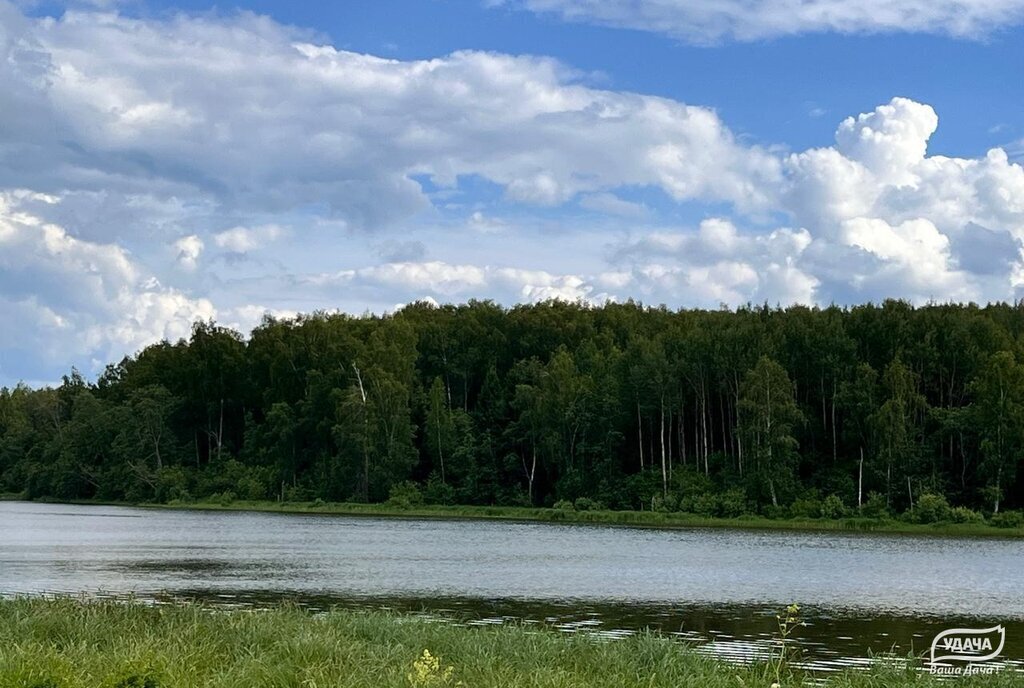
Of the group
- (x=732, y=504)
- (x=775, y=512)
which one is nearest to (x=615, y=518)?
(x=732, y=504)

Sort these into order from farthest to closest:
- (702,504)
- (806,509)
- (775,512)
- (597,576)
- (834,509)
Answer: (702,504) → (775,512) → (806,509) → (834,509) → (597,576)

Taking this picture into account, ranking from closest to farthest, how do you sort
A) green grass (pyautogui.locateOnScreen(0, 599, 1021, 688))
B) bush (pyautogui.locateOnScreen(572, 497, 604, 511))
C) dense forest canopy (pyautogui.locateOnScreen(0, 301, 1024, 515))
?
1. green grass (pyautogui.locateOnScreen(0, 599, 1021, 688))
2. dense forest canopy (pyautogui.locateOnScreen(0, 301, 1024, 515))
3. bush (pyautogui.locateOnScreen(572, 497, 604, 511))

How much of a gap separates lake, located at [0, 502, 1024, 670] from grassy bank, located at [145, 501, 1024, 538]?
6.92 m

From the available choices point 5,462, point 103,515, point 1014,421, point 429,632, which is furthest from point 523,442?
point 429,632

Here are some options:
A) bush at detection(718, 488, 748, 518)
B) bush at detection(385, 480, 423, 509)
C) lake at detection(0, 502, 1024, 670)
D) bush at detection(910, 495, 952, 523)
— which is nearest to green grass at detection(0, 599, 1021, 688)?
lake at detection(0, 502, 1024, 670)

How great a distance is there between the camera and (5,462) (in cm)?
15150

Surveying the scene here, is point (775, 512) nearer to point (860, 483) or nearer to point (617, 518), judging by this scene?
point (860, 483)

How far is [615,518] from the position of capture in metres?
92.0

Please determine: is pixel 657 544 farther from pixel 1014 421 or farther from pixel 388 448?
pixel 388 448

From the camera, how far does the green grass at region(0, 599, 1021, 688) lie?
16141 mm

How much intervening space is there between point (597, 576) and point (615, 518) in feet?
160

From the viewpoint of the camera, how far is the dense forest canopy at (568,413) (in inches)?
3482

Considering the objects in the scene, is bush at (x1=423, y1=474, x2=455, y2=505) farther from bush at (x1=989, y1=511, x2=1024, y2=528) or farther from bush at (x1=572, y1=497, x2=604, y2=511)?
bush at (x1=989, y1=511, x2=1024, y2=528)

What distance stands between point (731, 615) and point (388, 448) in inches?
3105
